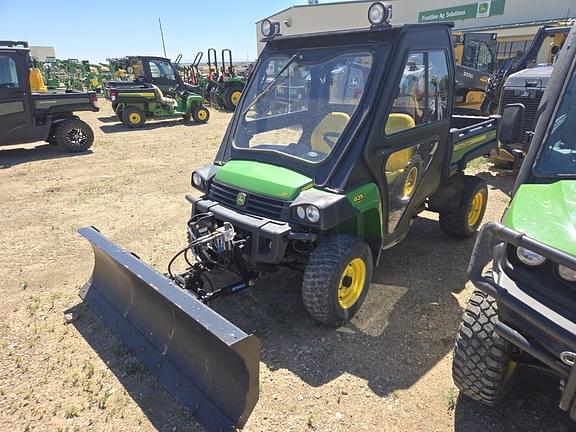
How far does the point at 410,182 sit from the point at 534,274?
1980mm

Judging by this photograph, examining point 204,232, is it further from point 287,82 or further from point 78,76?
point 78,76

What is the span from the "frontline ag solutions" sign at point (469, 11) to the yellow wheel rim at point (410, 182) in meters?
25.4

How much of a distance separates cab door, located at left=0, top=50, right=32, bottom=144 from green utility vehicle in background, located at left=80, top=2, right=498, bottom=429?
24.3 feet

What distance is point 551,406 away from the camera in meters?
2.58

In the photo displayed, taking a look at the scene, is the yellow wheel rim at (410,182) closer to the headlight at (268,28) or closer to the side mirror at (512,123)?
the side mirror at (512,123)

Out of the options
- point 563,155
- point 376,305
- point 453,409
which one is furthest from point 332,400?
point 563,155

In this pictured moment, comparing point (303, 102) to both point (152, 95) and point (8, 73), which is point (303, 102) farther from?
point (152, 95)

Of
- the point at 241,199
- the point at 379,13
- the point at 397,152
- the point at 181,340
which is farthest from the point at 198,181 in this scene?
the point at 379,13

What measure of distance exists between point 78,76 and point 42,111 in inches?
824

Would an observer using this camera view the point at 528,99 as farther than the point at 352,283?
Yes

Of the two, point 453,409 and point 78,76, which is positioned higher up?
point 78,76

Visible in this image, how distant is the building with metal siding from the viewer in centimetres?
2409

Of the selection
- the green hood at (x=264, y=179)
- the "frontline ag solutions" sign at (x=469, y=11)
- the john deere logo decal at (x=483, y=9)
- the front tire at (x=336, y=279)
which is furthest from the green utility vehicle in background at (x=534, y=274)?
the john deere logo decal at (x=483, y=9)

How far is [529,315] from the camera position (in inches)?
74.4
